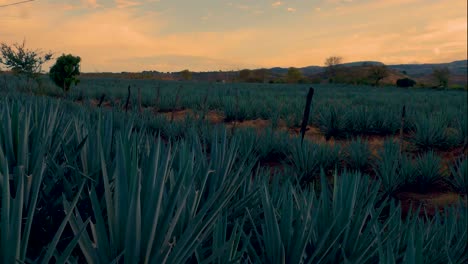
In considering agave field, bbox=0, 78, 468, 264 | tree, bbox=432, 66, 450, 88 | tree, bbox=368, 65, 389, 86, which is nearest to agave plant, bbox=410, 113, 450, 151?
agave field, bbox=0, 78, 468, 264

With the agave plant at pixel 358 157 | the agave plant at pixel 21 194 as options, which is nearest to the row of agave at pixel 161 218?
the agave plant at pixel 21 194

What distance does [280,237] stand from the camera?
4.22ft

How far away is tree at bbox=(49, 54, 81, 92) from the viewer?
51.9 feet

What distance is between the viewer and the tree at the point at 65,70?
15.8m

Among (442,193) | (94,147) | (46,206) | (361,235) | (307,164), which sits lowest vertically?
(442,193)

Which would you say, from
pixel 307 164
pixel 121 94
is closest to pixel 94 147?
pixel 307 164

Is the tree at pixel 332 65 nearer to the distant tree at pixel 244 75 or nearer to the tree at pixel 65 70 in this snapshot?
the distant tree at pixel 244 75

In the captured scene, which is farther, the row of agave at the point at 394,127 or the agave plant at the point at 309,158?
the row of agave at the point at 394,127

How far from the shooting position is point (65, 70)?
15.7 m

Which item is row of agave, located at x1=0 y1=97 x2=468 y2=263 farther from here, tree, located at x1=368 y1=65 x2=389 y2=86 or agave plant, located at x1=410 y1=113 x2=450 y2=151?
tree, located at x1=368 y1=65 x2=389 y2=86

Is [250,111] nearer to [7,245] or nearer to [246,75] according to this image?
[7,245]

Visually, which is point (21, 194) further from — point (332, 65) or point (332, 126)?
point (332, 65)

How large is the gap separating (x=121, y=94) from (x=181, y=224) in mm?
17773

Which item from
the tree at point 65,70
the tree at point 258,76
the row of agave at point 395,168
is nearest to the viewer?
the row of agave at point 395,168
